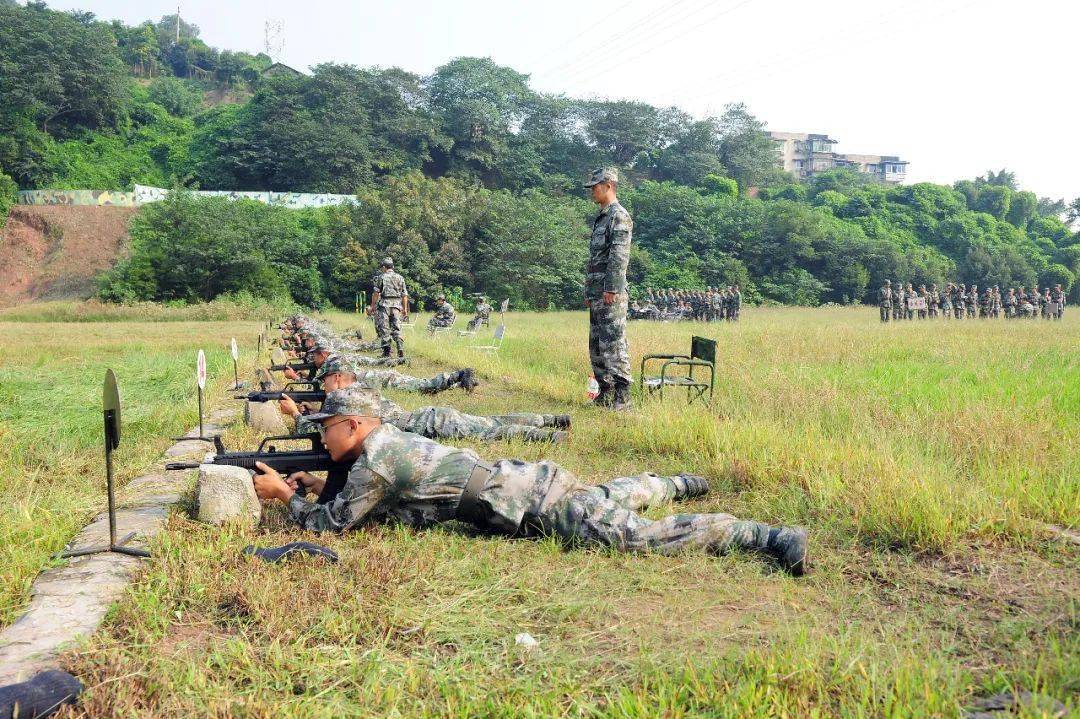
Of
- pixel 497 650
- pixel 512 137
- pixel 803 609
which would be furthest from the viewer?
pixel 512 137

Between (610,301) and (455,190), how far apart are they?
33.4 metres

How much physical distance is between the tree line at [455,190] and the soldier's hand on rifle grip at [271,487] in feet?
109

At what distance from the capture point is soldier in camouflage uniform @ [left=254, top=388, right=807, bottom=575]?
378 cm

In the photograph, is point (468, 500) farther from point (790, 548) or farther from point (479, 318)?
point (479, 318)

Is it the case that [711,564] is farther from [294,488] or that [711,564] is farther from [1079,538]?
[294,488]

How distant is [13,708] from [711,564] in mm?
2697

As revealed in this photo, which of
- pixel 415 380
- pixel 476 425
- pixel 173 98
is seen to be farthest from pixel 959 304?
pixel 173 98

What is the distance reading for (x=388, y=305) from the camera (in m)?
13.8

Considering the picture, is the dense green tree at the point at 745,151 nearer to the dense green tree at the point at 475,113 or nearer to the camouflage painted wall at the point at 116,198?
the dense green tree at the point at 475,113

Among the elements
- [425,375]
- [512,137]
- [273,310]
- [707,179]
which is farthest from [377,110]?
[425,375]

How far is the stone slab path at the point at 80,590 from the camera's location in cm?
259

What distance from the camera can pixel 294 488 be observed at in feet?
14.3

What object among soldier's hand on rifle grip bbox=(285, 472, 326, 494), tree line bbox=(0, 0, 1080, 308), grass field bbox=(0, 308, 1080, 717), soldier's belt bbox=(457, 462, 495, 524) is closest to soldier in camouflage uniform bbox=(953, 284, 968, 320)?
tree line bbox=(0, 0, 1080, 308)

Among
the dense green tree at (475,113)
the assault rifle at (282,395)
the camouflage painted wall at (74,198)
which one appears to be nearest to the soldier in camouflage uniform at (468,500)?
the assault rifle at (282,395)
